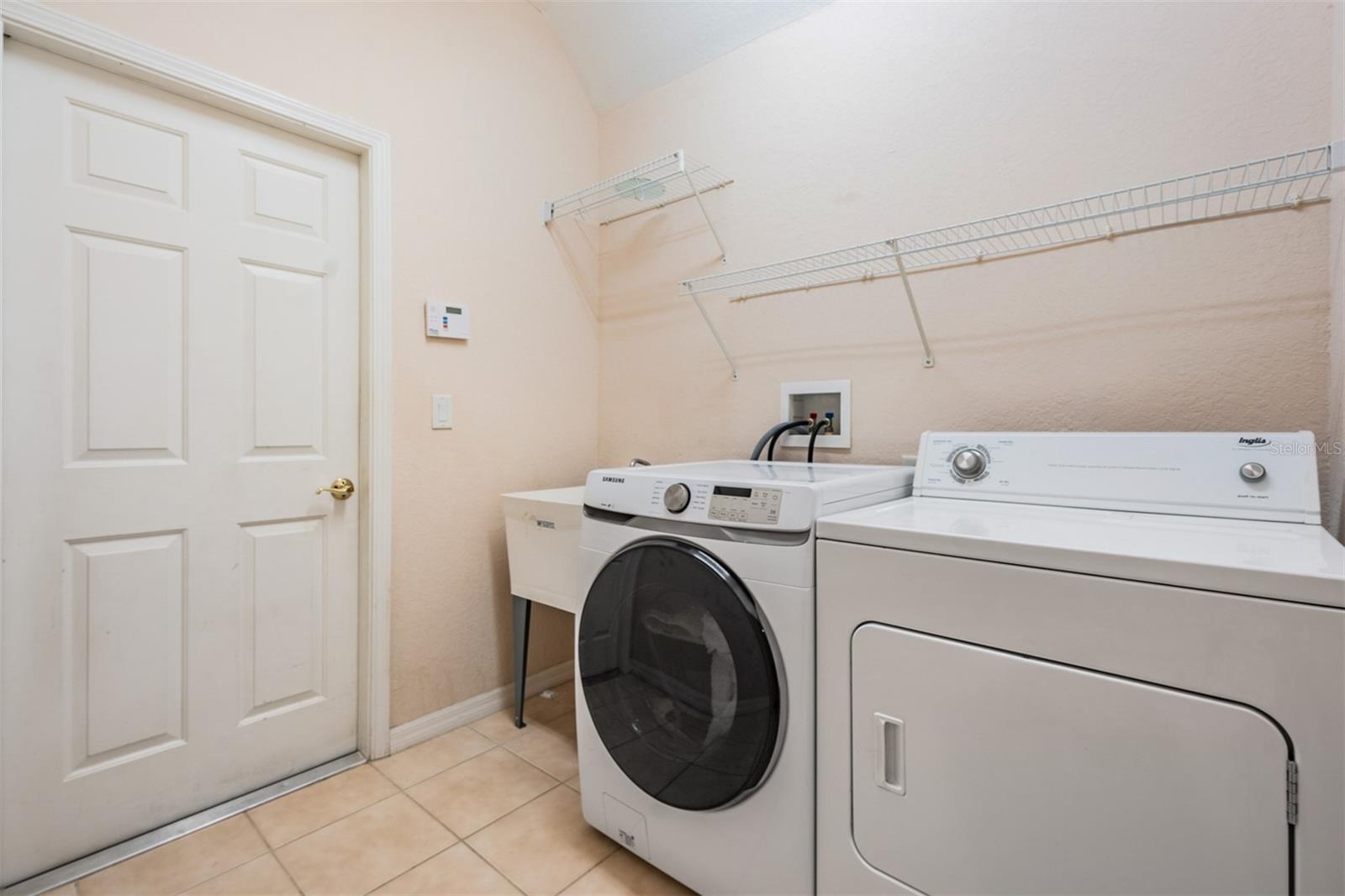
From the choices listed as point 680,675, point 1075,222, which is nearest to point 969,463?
point 1075,222

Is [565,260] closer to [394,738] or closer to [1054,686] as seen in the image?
[394,738]

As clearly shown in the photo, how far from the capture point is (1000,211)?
5.25 ft

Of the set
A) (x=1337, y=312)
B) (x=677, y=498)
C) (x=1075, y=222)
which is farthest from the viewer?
(x=1075, y=222)

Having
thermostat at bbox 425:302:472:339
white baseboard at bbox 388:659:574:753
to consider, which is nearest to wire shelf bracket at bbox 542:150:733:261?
thermostat at bbox 425:302:472:339

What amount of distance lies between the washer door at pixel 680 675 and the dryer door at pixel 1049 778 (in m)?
0.20

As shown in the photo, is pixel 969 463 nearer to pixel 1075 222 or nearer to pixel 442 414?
pixel 1075 222

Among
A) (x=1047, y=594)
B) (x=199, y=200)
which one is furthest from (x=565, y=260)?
(x=1047, y=594)

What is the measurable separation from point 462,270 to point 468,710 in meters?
1.55

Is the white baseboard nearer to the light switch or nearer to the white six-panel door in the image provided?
the white six-panel door

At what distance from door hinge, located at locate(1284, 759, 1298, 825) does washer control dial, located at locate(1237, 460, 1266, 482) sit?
0.60 m

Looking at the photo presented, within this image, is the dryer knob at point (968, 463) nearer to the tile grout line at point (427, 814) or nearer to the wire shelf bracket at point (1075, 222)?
the wire shelf bracket at point (1075, 222)

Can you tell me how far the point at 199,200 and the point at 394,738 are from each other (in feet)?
5.45

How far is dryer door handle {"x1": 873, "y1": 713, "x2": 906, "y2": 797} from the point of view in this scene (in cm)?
103

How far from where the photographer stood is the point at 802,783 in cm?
114
